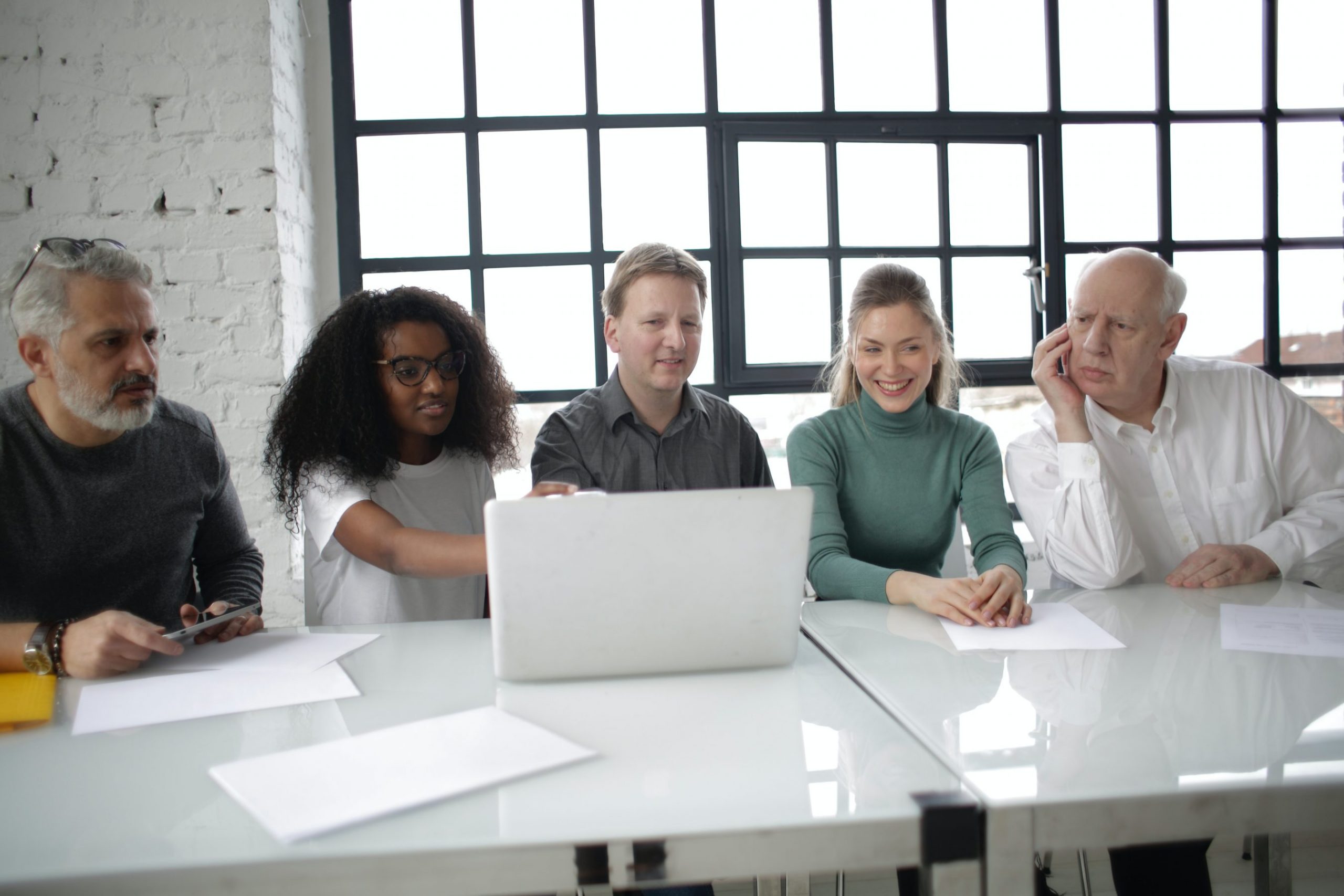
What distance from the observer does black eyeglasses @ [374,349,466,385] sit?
5.73ft

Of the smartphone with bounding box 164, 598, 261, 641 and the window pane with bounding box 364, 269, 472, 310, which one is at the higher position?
the window pane with bounding box 364, 269, 472, 310

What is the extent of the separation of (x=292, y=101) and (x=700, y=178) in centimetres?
126

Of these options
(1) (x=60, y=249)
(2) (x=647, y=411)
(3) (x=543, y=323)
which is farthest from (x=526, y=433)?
(1) (x=60, y=249)

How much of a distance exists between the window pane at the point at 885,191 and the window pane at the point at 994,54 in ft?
0.80

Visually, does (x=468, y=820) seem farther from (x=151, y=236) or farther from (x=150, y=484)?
(x=151, y=236)

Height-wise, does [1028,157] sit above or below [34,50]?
below

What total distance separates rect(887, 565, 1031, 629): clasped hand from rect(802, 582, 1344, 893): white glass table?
0.11 ft

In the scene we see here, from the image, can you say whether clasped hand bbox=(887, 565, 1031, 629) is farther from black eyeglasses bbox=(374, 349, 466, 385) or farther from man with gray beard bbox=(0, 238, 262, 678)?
man with gray beard bbox=(0, 238, 262, 678)

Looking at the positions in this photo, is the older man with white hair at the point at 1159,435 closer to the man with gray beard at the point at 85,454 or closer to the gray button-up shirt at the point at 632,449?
the gray button-up shirt at the point at 632,449

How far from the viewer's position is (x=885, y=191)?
3010 mm

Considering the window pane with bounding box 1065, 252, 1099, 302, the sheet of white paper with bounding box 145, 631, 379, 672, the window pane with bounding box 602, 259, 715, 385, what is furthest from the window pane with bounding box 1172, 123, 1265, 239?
the sheet of white paper with bounding box 145, 631, 379, 672

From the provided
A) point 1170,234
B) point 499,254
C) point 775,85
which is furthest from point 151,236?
point 1170,234

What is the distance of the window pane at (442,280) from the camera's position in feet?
9.48

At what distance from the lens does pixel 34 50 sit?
2.37 meters
